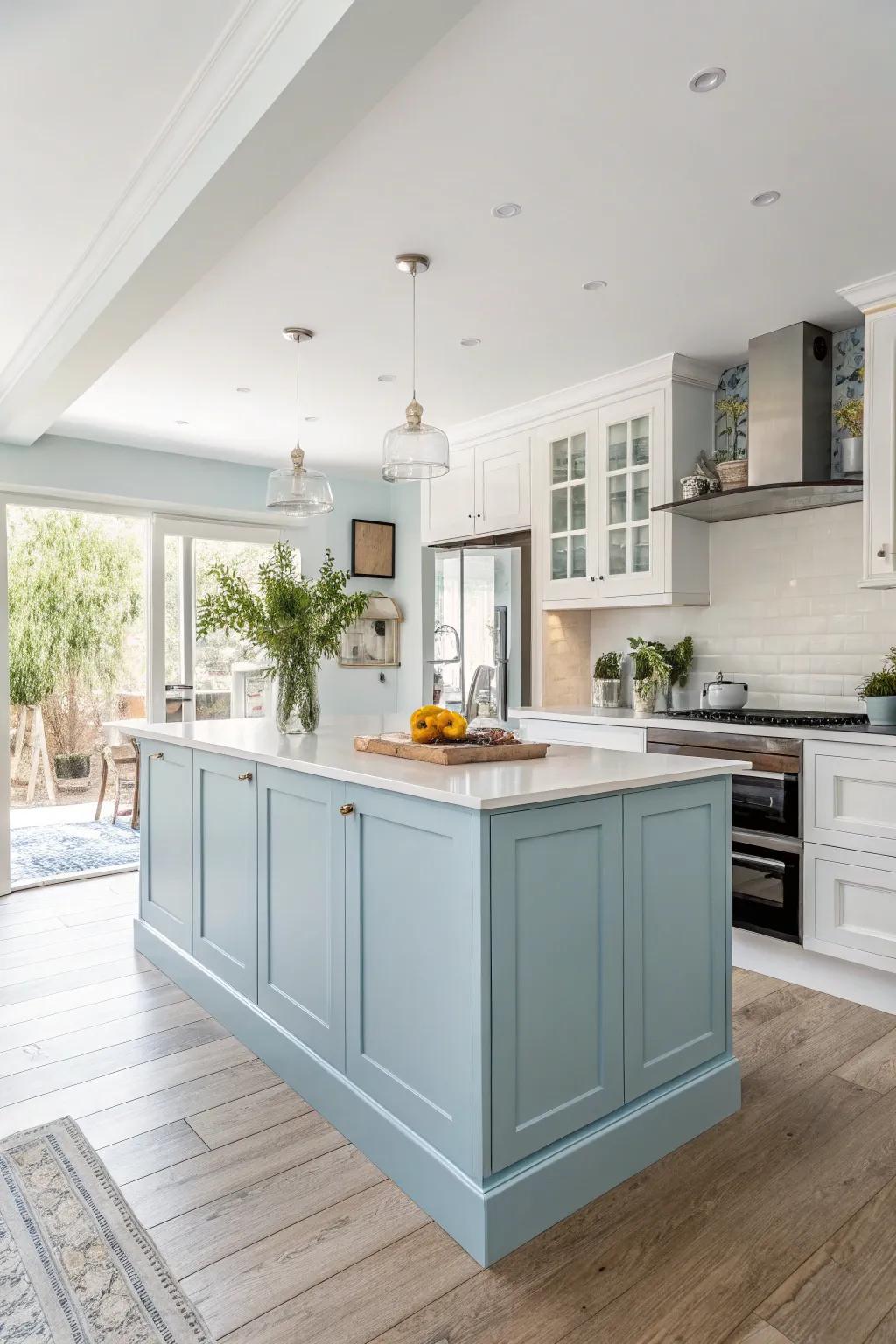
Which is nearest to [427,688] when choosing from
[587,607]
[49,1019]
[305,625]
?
[587,607]

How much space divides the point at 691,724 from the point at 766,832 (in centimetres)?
52

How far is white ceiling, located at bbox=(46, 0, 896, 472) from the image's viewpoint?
1.80 m

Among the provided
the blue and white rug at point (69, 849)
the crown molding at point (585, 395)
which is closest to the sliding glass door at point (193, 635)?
the blue and white rug at point (69, 849)

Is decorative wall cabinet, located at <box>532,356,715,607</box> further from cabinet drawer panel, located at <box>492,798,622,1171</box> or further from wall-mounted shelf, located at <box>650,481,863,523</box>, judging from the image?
cabinet drawer panel, located at <box>492,798,622,1171</box>

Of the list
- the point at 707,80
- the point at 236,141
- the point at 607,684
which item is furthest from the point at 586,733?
the point at 236,141

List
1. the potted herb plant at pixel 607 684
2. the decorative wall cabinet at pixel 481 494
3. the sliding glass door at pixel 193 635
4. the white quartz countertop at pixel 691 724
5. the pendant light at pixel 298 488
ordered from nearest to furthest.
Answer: the white quartz countertop at pixel 691 724
the pendant light at pixel 298 488
the potted herb plant at pixel 607 684
the decorative wall cabinet at pixel 481 494
the sliding glass door at pixel 193 635

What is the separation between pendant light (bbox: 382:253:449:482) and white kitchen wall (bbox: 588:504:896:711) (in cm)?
175

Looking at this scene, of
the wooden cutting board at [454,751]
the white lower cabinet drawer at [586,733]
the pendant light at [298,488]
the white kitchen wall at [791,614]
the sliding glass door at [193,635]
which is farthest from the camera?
the sliding glass door at [193,635]

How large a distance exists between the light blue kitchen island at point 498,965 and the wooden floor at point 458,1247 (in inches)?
3.3

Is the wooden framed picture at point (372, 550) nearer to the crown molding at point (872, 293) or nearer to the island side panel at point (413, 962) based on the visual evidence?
the crown molding at point (872, 293)

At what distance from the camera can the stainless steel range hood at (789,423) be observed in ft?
10.8

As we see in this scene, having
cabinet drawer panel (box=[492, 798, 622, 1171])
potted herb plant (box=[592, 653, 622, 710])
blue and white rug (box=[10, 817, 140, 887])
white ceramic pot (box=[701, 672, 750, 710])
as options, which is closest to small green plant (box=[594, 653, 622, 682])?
potted herb plant (box=[592, 653, 622, 710])

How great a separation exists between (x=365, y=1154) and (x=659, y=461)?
301cm

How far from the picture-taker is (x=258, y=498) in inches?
216
